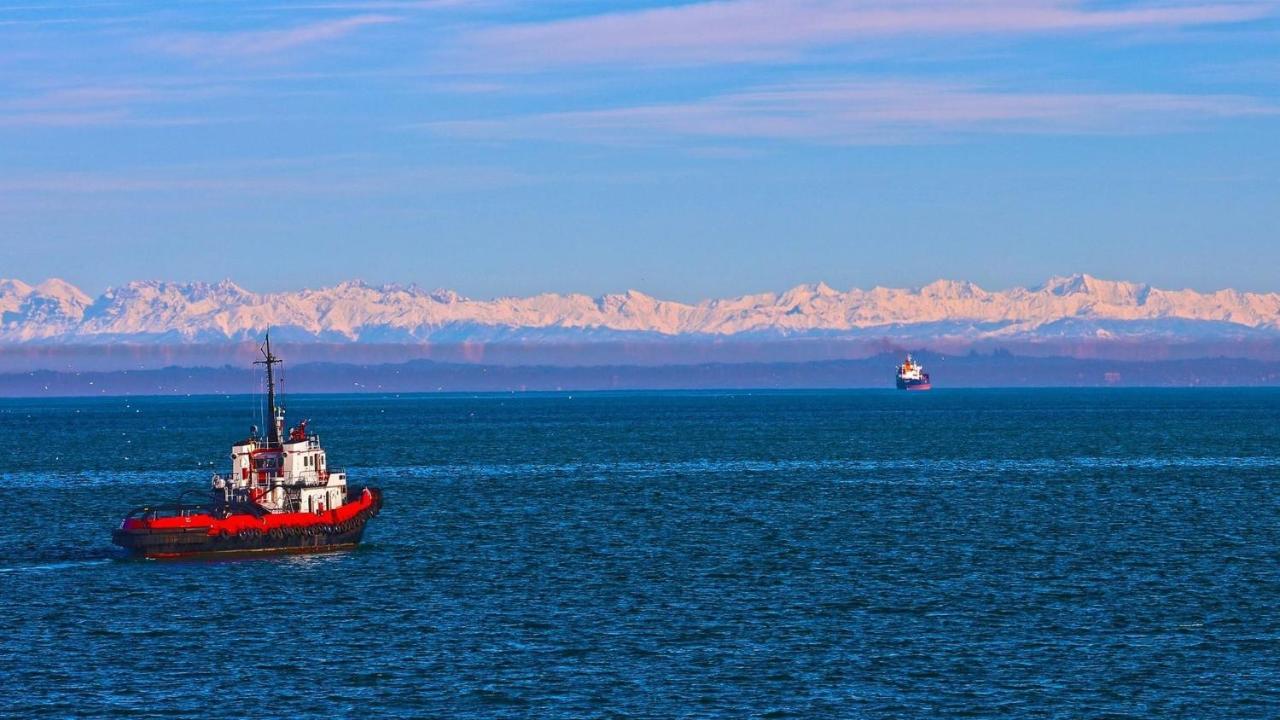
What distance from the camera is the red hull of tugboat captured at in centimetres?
7975

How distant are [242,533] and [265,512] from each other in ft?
5.67

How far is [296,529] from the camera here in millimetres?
83500

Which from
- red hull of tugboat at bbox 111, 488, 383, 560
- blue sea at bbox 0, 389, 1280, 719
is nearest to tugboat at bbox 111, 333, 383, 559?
red hull of tugboat at bbox 111, 488, 383, 560

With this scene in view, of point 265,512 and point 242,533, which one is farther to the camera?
point 265,512

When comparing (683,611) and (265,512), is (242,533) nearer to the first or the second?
(265,512)

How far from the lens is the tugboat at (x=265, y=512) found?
80.2 metres

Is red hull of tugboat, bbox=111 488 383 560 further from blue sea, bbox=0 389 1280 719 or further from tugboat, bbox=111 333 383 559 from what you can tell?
blue sea, bbox=0 389 1280 719

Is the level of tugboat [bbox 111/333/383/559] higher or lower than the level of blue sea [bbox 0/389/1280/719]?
higher

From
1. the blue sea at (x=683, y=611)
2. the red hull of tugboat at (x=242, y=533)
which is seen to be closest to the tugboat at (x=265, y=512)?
the red hull of tugboat at (x=242, y=533)

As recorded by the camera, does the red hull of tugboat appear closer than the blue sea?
No

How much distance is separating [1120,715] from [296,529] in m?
45.4

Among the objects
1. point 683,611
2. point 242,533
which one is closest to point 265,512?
point 242,533

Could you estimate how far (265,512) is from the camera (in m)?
83.5

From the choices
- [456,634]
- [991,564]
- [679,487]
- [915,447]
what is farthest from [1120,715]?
[915,447]
